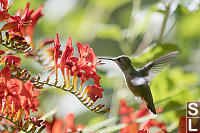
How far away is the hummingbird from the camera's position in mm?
933

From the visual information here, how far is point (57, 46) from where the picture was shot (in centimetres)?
76

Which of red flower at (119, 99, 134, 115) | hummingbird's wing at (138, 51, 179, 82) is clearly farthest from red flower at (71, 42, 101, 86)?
red flower at (119, 99, 134, 115)

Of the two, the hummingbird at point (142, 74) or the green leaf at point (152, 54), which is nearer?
the hummingbird at point (142, 74)

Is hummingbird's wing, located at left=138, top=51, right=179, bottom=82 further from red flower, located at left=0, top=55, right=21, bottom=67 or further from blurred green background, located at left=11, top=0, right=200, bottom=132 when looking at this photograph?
red flower, located at left=0, top=55, right=21, bottom=67

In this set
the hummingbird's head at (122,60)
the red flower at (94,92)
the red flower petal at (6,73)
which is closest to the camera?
the red flower petal at (6,73)

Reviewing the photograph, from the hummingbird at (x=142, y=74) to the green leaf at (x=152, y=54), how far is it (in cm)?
6

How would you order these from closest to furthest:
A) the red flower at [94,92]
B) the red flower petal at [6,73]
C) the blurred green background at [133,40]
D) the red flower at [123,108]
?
1. the red flower petal at [6,73]
2. the red flower at [94,92]
3. the blurred green background at [133,40]
4. the red flower at [123,108]

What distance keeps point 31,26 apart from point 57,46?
0.81 ft

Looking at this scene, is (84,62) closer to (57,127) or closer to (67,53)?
(67,53)

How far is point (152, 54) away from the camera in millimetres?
1086

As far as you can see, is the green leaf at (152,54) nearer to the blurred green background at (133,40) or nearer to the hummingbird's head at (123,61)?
the blurred green background at (133,40)

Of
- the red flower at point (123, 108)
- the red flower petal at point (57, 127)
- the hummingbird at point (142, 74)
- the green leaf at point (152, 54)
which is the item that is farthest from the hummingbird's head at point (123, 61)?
the red flower at point (123, 108)

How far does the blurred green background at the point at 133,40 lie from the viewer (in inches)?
45.8

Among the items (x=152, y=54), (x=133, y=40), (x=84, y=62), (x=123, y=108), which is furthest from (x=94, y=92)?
(x=133, y=40)
